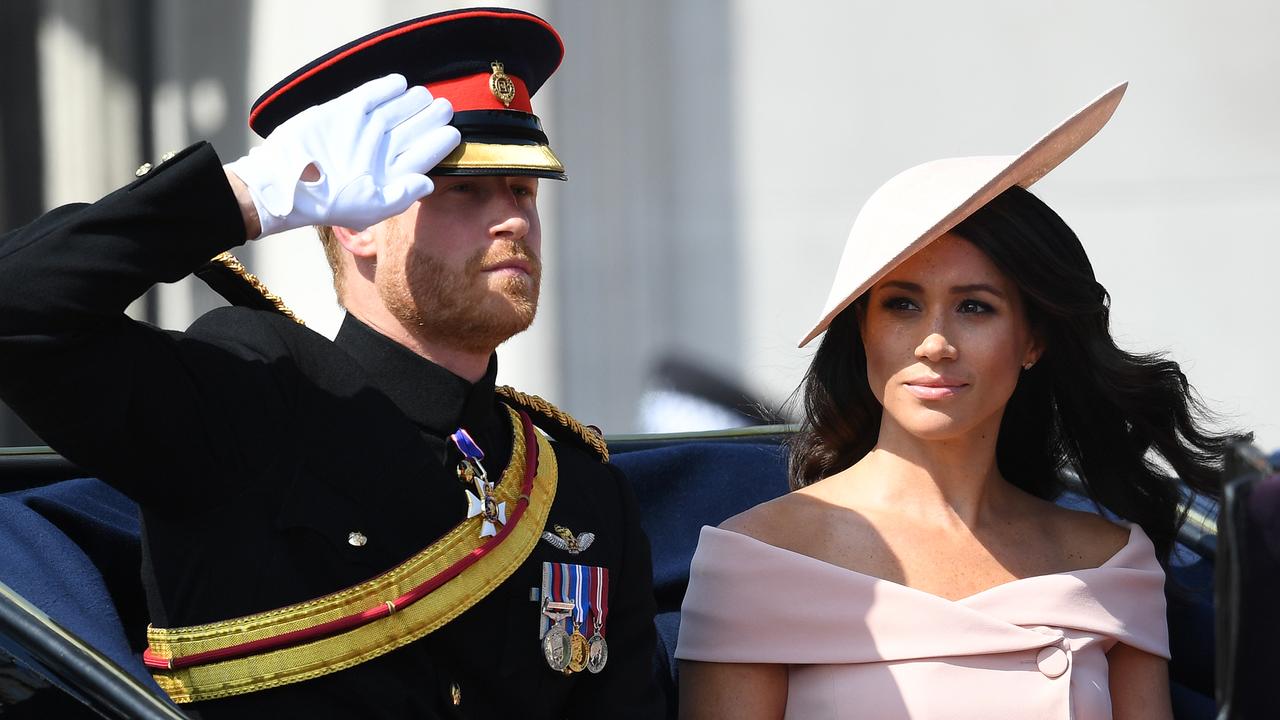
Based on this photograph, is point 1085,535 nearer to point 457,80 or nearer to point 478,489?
point 478,489

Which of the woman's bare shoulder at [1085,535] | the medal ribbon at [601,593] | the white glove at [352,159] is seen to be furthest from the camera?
the woman's bare shoulder at [1085,535]

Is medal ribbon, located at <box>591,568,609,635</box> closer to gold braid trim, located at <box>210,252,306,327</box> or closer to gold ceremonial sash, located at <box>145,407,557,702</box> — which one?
gold ceremonial sash, located at <box>145,407,557,702</box>

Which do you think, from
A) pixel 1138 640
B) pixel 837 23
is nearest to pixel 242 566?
pixel 1138 640

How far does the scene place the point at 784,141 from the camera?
5.28 meters

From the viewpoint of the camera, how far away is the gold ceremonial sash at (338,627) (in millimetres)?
2104

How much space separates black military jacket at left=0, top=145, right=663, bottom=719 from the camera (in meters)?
1.86

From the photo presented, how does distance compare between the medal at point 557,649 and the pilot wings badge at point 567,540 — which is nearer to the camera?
the medal at point 557,649

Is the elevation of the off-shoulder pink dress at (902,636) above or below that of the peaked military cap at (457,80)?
below

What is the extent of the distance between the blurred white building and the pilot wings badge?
2.62 metres

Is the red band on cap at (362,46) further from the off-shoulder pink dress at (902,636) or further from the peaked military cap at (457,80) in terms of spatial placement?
the off-shoulder pink dress at (902,636)

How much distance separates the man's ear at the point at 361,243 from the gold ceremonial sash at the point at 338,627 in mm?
400

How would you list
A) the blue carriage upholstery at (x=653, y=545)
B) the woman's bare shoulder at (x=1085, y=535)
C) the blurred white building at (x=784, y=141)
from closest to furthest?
the blue carriage upholstery at (x=653, y=545), the woman's bare shoulder at (x=1085, y=535), the blurred white building at (x=784, y=141)

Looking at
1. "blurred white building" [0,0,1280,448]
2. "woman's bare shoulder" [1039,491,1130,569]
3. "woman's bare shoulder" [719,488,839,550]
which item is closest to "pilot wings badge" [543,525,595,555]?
"woman's bare shoulder" [719,488,839,550]

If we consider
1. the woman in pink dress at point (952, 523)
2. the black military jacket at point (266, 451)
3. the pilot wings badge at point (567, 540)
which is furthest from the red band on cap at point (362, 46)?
the woman in pink dress at point (952, 523)
